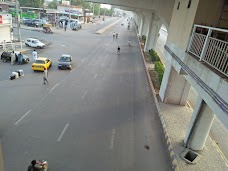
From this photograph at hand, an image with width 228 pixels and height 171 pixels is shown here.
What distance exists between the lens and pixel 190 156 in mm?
11461

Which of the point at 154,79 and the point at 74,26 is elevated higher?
the point at 74,26

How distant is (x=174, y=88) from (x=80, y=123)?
828cm

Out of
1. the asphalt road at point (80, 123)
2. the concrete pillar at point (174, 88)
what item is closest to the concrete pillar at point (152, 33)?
the asphalt road at point (80, 123)

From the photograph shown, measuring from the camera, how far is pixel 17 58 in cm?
2489

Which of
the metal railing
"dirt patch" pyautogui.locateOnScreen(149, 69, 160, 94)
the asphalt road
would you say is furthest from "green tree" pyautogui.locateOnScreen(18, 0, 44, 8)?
"dirt patch" pyautogui.locateOnScreen(149, 69, 160, 94)

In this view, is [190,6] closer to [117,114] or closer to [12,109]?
[117,114]

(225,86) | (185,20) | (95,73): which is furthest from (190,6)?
(95,73)

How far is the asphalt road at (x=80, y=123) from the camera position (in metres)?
10.5

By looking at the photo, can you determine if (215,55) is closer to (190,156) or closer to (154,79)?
(190,156)

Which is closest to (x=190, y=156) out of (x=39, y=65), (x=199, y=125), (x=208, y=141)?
(x=199, y=125)

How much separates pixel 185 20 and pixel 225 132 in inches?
325

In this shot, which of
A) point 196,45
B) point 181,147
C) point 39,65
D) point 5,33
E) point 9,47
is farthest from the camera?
point 9,47

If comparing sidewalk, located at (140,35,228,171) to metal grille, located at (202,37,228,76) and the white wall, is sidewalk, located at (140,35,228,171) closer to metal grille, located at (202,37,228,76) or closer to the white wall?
metal grille, located at (202,37,228,76)

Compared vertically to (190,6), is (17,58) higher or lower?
lower
